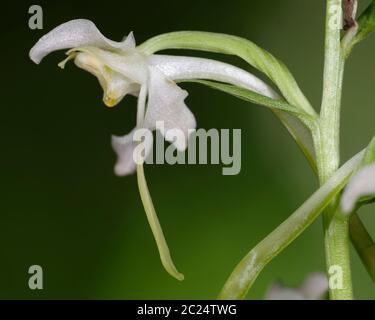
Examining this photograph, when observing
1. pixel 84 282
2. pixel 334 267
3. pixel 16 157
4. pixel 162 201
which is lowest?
pixel 334 267

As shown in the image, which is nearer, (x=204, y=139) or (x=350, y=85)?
(x=204, y=139)

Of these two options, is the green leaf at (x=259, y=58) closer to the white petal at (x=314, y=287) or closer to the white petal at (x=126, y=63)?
the white petal at (x=126, y=63)

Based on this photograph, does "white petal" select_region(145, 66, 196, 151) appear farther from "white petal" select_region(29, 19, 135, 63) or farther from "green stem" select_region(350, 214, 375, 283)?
"green stem" select_region(350, 214, 375, 283)

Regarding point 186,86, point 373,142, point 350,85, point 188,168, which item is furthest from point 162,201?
point 373,142

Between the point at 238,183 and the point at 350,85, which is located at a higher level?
the point at 350,85
